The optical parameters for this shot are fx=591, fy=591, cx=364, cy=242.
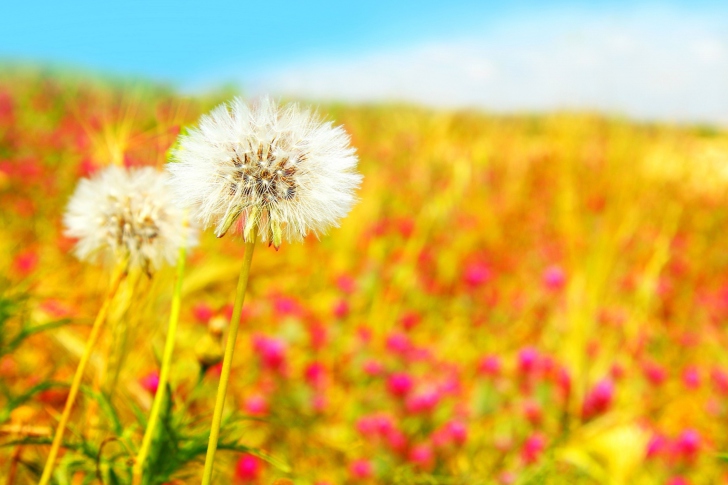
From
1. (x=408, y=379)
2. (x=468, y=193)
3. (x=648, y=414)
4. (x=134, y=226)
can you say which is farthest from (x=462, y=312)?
(x=134, y=226)

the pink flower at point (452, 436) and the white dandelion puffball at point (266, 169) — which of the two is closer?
the white dandelion puffball at point (266, 169)

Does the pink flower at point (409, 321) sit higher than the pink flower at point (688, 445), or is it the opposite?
the pink flower at point (409, 321)

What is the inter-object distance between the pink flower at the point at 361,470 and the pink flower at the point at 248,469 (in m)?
0.30

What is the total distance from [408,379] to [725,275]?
3.94 m

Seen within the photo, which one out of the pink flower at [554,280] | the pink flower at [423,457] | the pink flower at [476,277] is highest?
the pink flower at [554,280]

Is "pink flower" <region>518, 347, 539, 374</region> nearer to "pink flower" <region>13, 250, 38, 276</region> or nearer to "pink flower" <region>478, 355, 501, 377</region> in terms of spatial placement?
"pink flower" <region>478, 355, 501, 377</region>

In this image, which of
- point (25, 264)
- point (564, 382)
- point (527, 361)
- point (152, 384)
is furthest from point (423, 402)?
point (25, 264)

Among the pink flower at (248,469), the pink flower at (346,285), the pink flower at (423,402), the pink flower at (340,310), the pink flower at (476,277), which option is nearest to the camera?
the pink flower at (248,469)

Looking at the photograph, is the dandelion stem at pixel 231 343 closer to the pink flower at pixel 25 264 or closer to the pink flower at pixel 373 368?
the pink flower at pixel 373 368

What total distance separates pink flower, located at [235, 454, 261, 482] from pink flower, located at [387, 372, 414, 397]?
66 centimetres

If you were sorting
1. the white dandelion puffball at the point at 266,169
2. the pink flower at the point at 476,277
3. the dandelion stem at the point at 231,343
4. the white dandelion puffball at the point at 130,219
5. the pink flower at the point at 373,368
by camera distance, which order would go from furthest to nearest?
the pink flower at the point at 476,277, the pink flower at the point at 373,368, the white dandelion puffball at the point at 130,219, the white dandelion puffball at the point at 266,169, the dandelion stem at the point at 231,343

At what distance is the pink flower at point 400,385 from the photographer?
7.22ft

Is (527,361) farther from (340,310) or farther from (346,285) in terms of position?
(346,285)

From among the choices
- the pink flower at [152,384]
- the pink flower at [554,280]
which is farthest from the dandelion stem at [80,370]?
the pink flower at [554,280]
